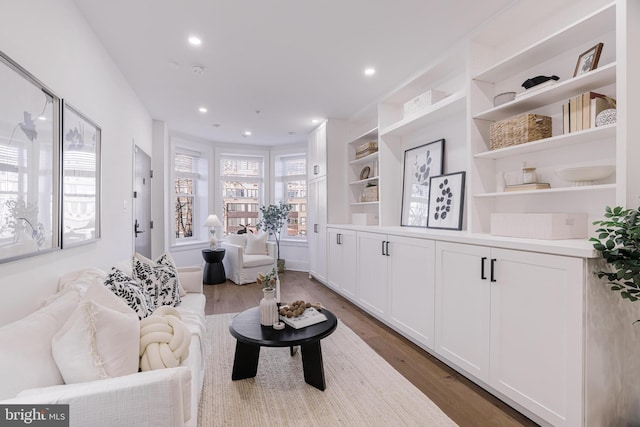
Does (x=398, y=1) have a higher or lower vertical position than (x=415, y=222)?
higher

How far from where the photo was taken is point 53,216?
1.73m

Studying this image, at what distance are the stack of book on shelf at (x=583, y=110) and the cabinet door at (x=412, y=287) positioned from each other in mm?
1183

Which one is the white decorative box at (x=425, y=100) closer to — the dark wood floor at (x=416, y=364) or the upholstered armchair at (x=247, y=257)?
the dark wood floor at (x=416, y=364)

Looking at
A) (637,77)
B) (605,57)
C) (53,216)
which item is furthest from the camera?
(605,57)

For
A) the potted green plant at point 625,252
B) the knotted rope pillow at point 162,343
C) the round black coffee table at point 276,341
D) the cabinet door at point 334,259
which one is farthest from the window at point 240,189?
the potted green plant at point 625,252

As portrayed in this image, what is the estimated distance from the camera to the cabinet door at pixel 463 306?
202 cm

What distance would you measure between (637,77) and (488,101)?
1.02m

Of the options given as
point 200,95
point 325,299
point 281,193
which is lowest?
point 325,299

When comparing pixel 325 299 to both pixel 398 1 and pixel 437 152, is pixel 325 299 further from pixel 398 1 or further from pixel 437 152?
pixel 398 1

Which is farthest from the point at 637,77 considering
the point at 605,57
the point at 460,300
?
the point at 460,300

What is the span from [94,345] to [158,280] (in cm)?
133

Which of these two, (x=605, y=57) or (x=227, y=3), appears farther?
(x=227, y=3)

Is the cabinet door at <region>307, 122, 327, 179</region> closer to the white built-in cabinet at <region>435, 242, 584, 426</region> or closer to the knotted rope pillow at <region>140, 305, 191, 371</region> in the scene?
the white built-in cabinet at <region>435, 242, 584, 426</region>

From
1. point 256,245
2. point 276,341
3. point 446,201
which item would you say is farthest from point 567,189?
point 256,245
